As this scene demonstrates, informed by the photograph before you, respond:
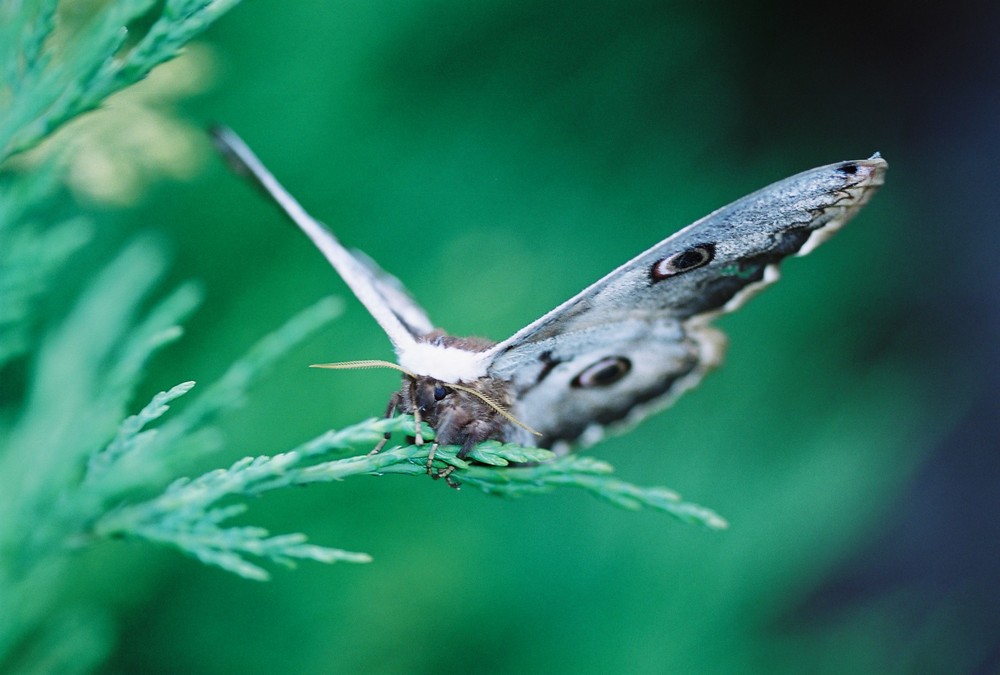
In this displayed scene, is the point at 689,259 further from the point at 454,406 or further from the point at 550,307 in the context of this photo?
the point at 550,307

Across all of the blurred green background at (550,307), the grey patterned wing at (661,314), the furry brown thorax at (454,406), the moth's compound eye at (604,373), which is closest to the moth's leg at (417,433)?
the furry brown thorax at (454,406)

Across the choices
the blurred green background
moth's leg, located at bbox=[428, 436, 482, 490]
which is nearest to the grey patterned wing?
moth's leg, located at bbox=[428, 436, 482, 490]

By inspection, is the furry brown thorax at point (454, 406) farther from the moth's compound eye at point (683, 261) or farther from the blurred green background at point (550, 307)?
the blurred green background at point (550, 307)

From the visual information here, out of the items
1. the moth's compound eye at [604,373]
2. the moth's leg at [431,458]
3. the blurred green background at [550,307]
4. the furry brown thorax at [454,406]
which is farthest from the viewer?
the blurred green background at [550,307]

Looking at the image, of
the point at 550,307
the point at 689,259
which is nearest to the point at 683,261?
the point at 689,259

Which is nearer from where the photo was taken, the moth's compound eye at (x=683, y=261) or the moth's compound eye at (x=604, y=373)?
the moth's compound eye at (x=683, y=261)
